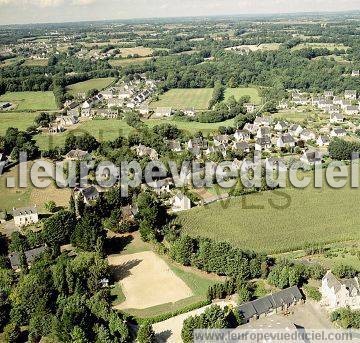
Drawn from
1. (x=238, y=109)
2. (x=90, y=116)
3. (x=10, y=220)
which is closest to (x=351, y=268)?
(x=10, y=220)

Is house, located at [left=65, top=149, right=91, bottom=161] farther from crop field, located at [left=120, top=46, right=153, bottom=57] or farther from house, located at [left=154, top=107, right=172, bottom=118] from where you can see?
crop field, located at [left=120, top=46, right=153, bottom=57]

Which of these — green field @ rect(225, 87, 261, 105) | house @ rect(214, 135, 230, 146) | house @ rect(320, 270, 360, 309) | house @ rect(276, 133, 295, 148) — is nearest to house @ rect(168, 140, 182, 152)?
house @ rect(214, 135, 230, 146)

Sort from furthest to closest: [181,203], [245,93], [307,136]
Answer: [245,93] < [307,136] < [181,203]

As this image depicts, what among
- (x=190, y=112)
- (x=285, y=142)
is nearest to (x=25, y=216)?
(x=285, y=142)

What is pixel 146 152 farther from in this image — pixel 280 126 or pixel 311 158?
pixel 280 126

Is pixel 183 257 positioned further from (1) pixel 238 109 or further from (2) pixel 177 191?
(1) pixel 238 109
